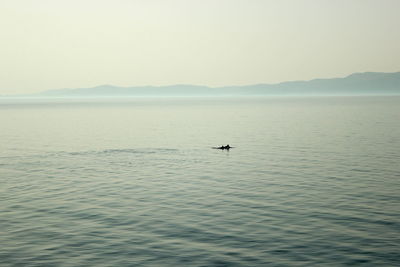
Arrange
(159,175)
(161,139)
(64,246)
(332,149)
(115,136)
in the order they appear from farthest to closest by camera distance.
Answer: (115,136) < (161,139) < (332,149) < (159,175) < (64,246)

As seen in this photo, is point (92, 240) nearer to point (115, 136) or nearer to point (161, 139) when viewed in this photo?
point (161, 139)

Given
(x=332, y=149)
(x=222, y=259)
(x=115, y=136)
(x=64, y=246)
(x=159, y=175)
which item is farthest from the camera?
(x=115, y=136)

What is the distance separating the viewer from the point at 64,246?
86.0 ft

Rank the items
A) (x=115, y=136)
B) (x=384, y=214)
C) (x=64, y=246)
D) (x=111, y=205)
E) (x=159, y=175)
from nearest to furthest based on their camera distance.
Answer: (x=64, y=246)
(x=384, y=214)
(x=111, y=205)
(x=159, y=175)
(x=115, y=136)

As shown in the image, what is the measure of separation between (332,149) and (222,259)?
168ft

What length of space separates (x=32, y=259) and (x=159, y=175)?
Result: 26.3m

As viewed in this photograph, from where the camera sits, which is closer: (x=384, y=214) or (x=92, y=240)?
(x=92, y=240)

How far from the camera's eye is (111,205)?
3600 centimetres

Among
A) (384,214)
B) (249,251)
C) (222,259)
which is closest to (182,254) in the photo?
(222,259)

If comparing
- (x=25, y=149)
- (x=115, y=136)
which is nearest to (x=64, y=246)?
(x=25, y=149)

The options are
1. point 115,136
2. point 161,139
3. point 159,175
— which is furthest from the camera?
point 115,136

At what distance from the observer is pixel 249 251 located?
25188 millimetres

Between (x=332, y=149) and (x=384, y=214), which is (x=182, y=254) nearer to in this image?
(x=384, y=214)

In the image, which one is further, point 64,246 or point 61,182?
point 61,182
